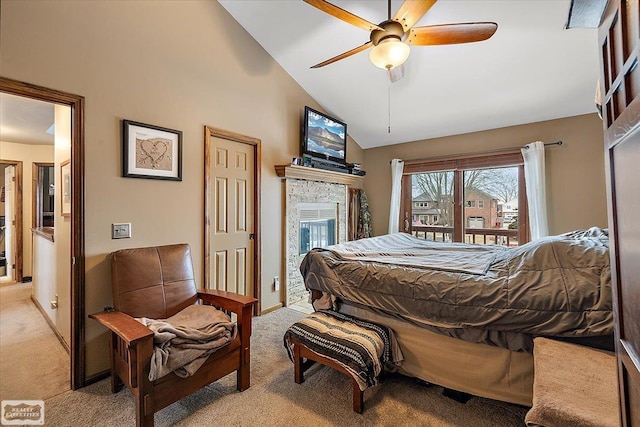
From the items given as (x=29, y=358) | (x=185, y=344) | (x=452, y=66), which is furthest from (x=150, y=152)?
(x=452, y=66)

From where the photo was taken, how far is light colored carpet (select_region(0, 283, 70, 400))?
1.95m

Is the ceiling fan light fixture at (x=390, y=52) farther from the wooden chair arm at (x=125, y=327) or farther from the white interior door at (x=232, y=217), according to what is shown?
the wooden chair arm at (x=125, y=327)

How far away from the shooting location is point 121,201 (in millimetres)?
2221

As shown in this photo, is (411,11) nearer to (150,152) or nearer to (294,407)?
(150,152)

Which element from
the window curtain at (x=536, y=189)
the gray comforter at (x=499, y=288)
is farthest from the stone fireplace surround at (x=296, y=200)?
the window curtain at (x=536, y=189)

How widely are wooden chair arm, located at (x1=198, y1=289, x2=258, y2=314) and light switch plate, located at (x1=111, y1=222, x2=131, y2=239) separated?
2.37 ft

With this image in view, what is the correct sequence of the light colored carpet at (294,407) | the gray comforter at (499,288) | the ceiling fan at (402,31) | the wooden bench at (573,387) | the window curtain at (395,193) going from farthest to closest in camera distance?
the window curtain at (395,193) → the ceiling fan at (402,31) → the light colored carpet at (294,407) → the gray comforter at (499,288) → the wooden bench at (573,387)

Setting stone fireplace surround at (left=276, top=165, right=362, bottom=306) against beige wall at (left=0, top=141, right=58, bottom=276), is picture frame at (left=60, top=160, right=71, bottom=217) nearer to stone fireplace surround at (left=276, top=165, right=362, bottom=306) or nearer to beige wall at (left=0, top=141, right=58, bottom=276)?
stone fireplace surround at (left=276, top=165, right=362, bottom=306)

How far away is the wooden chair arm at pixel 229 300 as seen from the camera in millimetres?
1964

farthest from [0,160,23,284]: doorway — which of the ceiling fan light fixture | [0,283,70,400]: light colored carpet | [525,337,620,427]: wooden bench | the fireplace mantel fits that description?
[525,337,620,427]: wooden bench

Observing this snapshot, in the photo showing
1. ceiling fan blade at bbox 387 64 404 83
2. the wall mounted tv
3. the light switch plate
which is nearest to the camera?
the light switch plate

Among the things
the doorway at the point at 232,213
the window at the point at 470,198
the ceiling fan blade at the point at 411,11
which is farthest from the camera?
the window at the point at 470,198

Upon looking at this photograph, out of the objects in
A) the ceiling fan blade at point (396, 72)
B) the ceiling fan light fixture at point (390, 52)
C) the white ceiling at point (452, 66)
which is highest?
the white ceiling at point (452, 66)

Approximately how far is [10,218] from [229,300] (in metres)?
5.42
